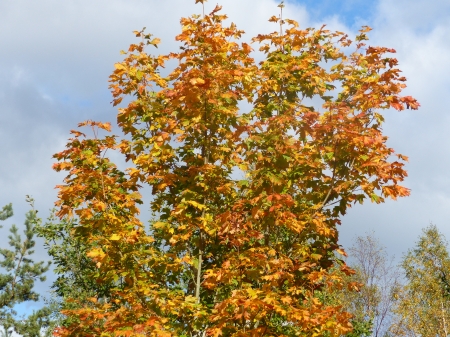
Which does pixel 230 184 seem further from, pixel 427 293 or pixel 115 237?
pixel 427 293

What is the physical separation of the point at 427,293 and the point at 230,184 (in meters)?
26.1

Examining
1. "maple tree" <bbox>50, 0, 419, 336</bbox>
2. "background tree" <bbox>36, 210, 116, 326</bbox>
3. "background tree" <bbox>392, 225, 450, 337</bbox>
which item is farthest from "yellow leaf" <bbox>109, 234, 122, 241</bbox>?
"background tree" <bbox>392, 225, 450, 337</bbox>

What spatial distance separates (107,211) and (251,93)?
3.62 m

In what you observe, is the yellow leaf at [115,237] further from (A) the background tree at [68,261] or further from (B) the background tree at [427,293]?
(B) the background tree at [427,293]

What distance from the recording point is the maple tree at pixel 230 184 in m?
8.19

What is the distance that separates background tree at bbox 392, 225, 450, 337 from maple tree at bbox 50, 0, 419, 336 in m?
22.2

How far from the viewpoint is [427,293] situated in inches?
1232

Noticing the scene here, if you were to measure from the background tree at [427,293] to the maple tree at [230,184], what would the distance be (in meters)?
22.2

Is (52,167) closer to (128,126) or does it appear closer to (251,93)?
(128,126)

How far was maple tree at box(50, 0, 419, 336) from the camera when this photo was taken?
819 cm

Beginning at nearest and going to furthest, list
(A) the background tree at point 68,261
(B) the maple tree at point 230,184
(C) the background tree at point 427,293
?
(B) the maple tree at point 230,184
(A) the background tree at point 68,261
(C) the background tree at point 427,293

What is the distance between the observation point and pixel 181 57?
391 inches

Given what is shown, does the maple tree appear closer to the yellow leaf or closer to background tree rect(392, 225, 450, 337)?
the yellow leaf

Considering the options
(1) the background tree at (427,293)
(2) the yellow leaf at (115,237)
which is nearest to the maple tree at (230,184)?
(2) the yellow leaf at (115,237)
